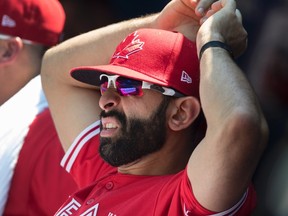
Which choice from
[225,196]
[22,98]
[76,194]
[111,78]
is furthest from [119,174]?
[22,98]

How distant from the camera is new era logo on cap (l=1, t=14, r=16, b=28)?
3398 mm

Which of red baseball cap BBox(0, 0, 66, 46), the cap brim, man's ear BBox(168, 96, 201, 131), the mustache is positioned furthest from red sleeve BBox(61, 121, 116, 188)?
red baseball cap BBox(0, 0, 66, 46)

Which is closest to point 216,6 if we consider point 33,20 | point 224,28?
point 224,28

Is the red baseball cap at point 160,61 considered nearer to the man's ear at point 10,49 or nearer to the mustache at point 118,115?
the mustache at point 118,115

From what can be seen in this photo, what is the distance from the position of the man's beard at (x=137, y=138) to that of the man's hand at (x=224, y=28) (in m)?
0.28

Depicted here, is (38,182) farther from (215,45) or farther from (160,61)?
(215,45)

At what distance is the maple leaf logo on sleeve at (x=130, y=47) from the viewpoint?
7.89ft

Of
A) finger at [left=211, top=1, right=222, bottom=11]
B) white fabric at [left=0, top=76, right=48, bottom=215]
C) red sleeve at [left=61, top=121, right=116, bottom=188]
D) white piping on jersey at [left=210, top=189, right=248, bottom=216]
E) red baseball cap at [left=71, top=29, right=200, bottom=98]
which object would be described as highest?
finger at [left=211, top=1, right=222, bottom=11]

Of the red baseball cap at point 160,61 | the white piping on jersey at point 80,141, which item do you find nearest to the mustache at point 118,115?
the red baseball cap at point 160,61

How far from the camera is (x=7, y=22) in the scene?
11.2 feet

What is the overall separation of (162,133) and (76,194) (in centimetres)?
42

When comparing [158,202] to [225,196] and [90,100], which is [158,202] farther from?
[90,100]

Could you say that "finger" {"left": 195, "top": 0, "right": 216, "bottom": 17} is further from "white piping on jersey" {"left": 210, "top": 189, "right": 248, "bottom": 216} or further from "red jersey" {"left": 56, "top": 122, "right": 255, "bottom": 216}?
"white piping on jersey" {"left": 210, "top": 189, "right": 248, "bottom": 216}

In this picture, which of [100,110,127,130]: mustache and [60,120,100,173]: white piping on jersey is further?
[60,120,100,173]: white piping on jersey
